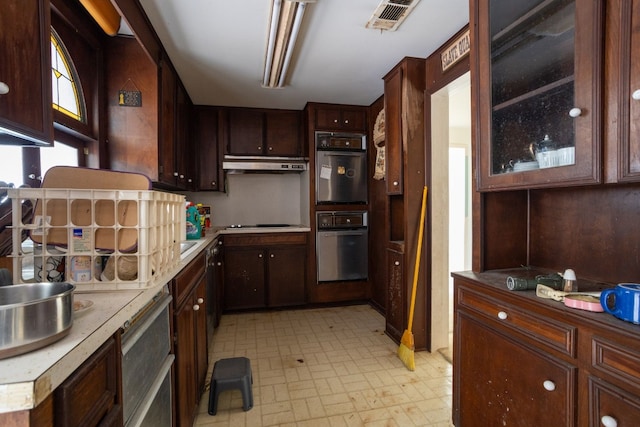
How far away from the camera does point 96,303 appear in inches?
33.4

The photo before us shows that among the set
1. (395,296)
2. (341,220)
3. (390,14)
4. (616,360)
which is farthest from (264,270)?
(616,360)

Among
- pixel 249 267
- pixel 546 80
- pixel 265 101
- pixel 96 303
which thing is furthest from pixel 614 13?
pixel 249 267

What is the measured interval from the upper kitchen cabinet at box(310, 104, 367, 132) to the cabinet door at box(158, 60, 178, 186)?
58.0 inches

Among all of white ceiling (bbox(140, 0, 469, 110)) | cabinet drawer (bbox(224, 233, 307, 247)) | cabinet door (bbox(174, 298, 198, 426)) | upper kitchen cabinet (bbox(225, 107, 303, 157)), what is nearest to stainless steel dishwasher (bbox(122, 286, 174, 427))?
cabinet door (bbox(174, 298, 198, 426))

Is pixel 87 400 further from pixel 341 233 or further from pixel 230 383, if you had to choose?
pixel 341 233

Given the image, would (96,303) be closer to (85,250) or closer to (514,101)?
(85,250)

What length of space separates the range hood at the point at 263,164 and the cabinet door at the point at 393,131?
3.94ft

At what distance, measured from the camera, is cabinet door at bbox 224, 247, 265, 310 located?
3.23 metres

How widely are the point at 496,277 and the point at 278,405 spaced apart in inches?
55.9

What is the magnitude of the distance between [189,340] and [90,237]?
842 millimetres

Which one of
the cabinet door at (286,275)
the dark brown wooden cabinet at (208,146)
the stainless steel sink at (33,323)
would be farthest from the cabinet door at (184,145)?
the stainless steel sink at (33,323)

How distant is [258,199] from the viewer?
3.89 meters

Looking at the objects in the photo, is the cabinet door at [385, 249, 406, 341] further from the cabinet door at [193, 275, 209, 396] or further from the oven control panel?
the cabinet door at [193, 275, 209, 396]

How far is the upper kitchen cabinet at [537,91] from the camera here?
3.15 ft
